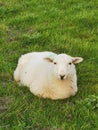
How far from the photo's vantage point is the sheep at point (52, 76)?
6.93 m

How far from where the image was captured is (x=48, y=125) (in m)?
6.61

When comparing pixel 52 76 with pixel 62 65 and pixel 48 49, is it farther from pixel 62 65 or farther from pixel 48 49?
pixel 48 49

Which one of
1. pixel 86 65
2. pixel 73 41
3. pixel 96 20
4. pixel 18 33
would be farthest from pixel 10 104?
pixel 96 20

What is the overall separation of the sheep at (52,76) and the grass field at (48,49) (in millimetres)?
145

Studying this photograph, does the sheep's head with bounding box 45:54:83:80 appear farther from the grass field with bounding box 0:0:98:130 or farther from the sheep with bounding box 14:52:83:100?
the grass field with bounding box 0:0:98:130

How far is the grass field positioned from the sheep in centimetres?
15

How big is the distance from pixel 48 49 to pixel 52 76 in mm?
2828

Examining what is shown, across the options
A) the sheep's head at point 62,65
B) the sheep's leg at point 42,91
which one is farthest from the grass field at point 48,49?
the sheep's head at point 62,65

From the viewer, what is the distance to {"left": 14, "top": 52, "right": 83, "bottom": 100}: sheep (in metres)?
6.93

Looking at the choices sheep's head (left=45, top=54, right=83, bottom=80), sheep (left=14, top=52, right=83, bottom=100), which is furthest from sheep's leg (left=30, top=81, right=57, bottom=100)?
sheep's head (left=45, top=54, right=83, bottom=80)

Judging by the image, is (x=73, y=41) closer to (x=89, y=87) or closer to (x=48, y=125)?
(x=89, y=87)

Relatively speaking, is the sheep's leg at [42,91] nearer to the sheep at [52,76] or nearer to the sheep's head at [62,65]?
the sheep at [52,76]

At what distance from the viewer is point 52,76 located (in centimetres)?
725

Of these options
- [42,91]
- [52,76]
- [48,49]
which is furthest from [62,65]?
[48,49]
